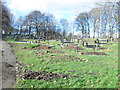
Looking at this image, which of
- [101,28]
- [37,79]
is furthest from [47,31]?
[37,79]

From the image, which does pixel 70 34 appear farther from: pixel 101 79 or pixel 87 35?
pixel 101 79

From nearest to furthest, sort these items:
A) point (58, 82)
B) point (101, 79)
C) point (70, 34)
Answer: point (58, 82), point (101, 79), point (70, 34)

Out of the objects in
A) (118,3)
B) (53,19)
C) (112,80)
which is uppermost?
(53,19)

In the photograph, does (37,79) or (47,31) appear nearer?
(37,79)

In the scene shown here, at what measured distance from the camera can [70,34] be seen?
176 ft

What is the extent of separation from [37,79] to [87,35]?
53.0m

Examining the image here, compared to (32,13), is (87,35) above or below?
below

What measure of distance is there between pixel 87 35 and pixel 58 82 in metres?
53.2

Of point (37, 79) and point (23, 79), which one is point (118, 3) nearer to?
point (37, 79)

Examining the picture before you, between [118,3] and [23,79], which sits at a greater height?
[118,3]

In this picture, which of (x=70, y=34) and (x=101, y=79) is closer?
(x=101, y=79)

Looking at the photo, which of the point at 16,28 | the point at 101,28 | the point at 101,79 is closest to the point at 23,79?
the point at 101,79

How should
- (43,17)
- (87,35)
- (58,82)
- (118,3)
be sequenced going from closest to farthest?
(118,3) < (58,82) < (43,17) < (87,35)

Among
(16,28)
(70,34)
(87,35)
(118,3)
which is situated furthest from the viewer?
(16,28)
